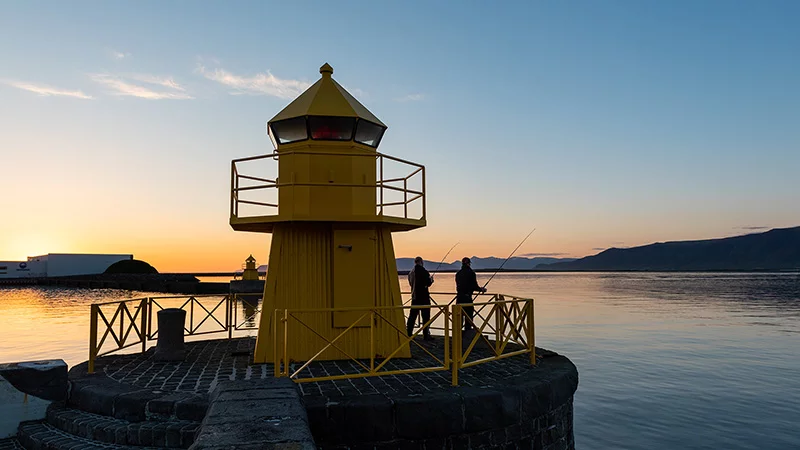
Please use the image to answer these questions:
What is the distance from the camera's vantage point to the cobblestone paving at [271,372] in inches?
316

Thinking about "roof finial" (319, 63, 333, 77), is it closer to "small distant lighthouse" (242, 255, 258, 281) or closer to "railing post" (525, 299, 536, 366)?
"railing post" (525, 299, 536, 366)

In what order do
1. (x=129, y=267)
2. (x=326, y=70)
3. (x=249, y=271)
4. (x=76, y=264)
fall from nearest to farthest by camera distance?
(x=326, y=70), (x=249, y=271), (x=129, y=267), (x=76, y=264)

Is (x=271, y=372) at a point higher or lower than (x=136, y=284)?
lower

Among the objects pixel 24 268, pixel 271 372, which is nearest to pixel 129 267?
pixel 24 268

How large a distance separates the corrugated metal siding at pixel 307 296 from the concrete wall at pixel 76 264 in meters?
97.3

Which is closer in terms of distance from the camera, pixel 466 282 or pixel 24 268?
pixel 466 282

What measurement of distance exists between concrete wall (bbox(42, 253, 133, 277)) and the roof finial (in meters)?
97.4

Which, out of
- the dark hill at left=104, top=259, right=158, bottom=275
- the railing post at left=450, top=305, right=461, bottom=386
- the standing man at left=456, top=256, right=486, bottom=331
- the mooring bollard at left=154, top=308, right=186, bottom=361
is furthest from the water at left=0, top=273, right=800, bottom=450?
the dark hill at left=104, top=259, right=158, bottom=275

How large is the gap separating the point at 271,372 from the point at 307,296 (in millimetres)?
1790

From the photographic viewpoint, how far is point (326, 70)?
455 inches

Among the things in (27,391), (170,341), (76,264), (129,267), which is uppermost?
(76,264)

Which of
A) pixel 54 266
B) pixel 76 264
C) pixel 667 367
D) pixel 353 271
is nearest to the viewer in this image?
pixel 353 271

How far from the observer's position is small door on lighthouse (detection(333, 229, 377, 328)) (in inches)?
423

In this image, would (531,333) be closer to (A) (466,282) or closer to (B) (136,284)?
(A) (466,282)
